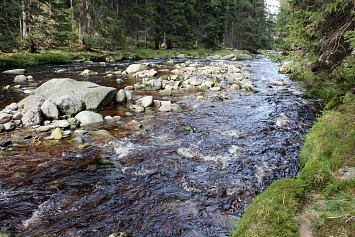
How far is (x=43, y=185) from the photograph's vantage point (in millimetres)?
3969

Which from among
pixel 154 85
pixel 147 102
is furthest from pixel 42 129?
pixel 154 85

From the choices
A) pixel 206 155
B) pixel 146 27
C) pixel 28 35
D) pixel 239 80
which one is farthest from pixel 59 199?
pixel 146 27

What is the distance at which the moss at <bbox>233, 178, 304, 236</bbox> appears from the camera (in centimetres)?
220

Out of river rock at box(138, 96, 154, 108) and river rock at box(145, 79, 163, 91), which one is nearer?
river rock at box(138, 96, 154, 108)

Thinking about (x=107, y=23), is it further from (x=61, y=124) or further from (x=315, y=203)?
(x=315, y=203)

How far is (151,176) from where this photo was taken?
14.2ft

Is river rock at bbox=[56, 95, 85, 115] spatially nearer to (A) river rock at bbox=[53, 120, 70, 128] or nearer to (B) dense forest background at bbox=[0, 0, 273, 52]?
(A) river rock at bbox=[53, 120, 70, 128]

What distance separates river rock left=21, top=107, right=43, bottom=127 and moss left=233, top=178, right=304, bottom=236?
699cm

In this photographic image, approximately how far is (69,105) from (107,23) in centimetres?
2383

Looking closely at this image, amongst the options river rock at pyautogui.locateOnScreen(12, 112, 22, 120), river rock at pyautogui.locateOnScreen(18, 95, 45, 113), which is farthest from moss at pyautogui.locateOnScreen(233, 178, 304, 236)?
river rock at pyautogui.locateOnScreen(18, 95, 45, 113)

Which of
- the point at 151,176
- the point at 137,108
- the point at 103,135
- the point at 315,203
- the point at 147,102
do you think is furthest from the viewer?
the point at 147,102

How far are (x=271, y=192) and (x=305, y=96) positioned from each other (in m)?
8.93

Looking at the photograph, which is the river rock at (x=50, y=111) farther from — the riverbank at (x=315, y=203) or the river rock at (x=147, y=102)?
the riverbank at (x=315, y=203)

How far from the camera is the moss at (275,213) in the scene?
2195 millimetres
